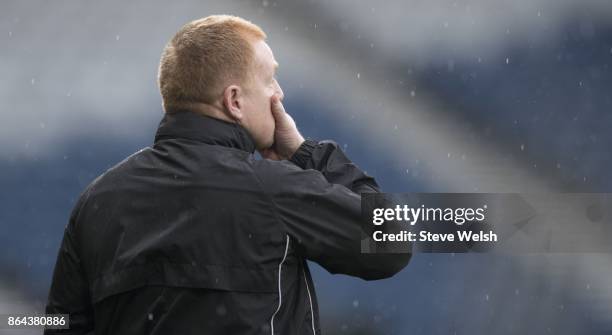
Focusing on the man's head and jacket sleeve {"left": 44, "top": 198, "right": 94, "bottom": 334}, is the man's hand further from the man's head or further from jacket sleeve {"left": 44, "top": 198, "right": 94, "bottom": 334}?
jacket sleeve {"left": 44, "top": 198, "right": 94, "bottom": 334}

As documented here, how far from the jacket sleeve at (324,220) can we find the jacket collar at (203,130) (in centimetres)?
13

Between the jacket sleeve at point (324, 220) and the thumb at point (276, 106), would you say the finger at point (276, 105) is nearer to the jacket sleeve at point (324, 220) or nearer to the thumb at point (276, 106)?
the thumb at point (276, 106)

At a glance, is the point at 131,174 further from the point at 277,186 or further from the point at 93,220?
the point at 277,186

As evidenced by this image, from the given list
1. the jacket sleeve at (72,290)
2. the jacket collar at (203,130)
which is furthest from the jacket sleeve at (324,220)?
the jacket sleeve at (72,290)

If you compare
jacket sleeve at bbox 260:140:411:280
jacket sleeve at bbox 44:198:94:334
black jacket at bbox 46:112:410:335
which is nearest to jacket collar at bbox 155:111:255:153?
black jacket at bbox 46:112:410:335

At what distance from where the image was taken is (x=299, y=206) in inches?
68.1

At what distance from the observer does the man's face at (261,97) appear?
1.90m

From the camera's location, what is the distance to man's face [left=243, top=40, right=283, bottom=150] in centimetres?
190

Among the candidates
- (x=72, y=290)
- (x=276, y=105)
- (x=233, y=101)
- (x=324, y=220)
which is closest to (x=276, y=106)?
(x=276, y=105)

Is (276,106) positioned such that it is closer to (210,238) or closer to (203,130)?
(203,130)

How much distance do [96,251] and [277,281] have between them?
1.42ft

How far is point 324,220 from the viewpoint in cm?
174

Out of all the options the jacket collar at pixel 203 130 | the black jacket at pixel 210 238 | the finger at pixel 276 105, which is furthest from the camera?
the finger at pixel 276 105

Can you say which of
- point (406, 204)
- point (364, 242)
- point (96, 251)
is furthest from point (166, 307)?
point (406, 204)
